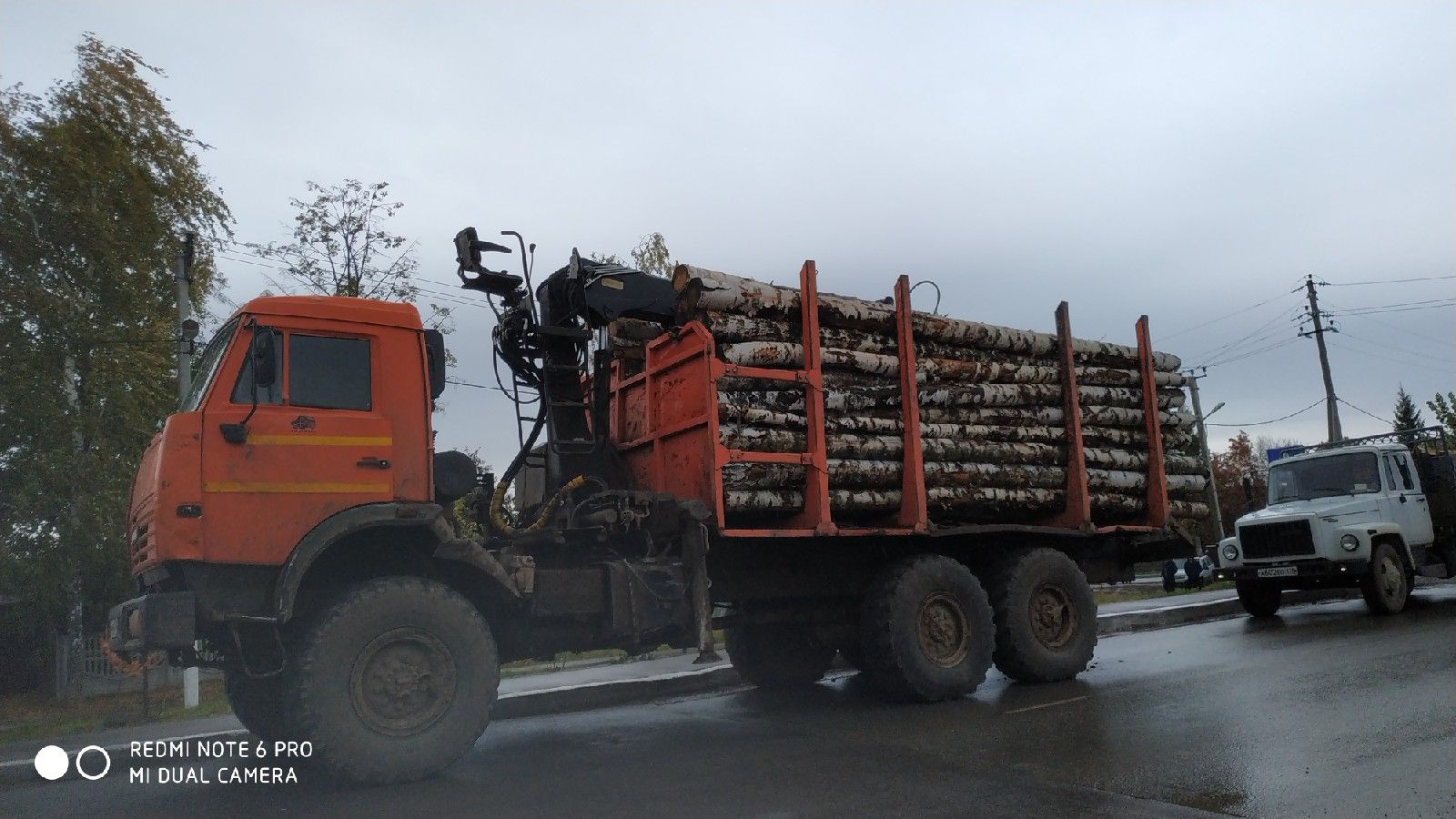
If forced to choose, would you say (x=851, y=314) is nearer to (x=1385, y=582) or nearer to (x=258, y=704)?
(x=258, y=704)

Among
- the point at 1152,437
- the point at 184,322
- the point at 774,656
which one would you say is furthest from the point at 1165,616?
the point at 184,322

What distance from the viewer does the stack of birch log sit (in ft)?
25.9

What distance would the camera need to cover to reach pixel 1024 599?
9.24m

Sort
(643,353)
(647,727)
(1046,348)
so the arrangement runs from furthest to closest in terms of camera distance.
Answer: (1046,348) < (643,353) < (647,727)

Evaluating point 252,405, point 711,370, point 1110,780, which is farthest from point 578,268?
point 1110,780

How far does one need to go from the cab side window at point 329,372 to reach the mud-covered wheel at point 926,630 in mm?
4399

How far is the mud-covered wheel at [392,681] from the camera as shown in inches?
233

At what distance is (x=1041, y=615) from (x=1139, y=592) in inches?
636

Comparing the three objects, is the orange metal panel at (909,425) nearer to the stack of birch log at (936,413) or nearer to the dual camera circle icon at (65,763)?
the stack of birch log at (936,413)

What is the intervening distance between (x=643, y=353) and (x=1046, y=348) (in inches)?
158

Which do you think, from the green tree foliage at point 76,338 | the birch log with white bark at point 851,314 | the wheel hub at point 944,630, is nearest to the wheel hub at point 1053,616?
the wheel hub at point 944,630

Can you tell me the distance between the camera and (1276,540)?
13.9 meters

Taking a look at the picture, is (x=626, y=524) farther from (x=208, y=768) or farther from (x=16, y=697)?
(x=16, y=697)

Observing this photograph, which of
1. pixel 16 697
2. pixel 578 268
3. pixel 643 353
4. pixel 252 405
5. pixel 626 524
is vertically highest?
pixel 578 268
